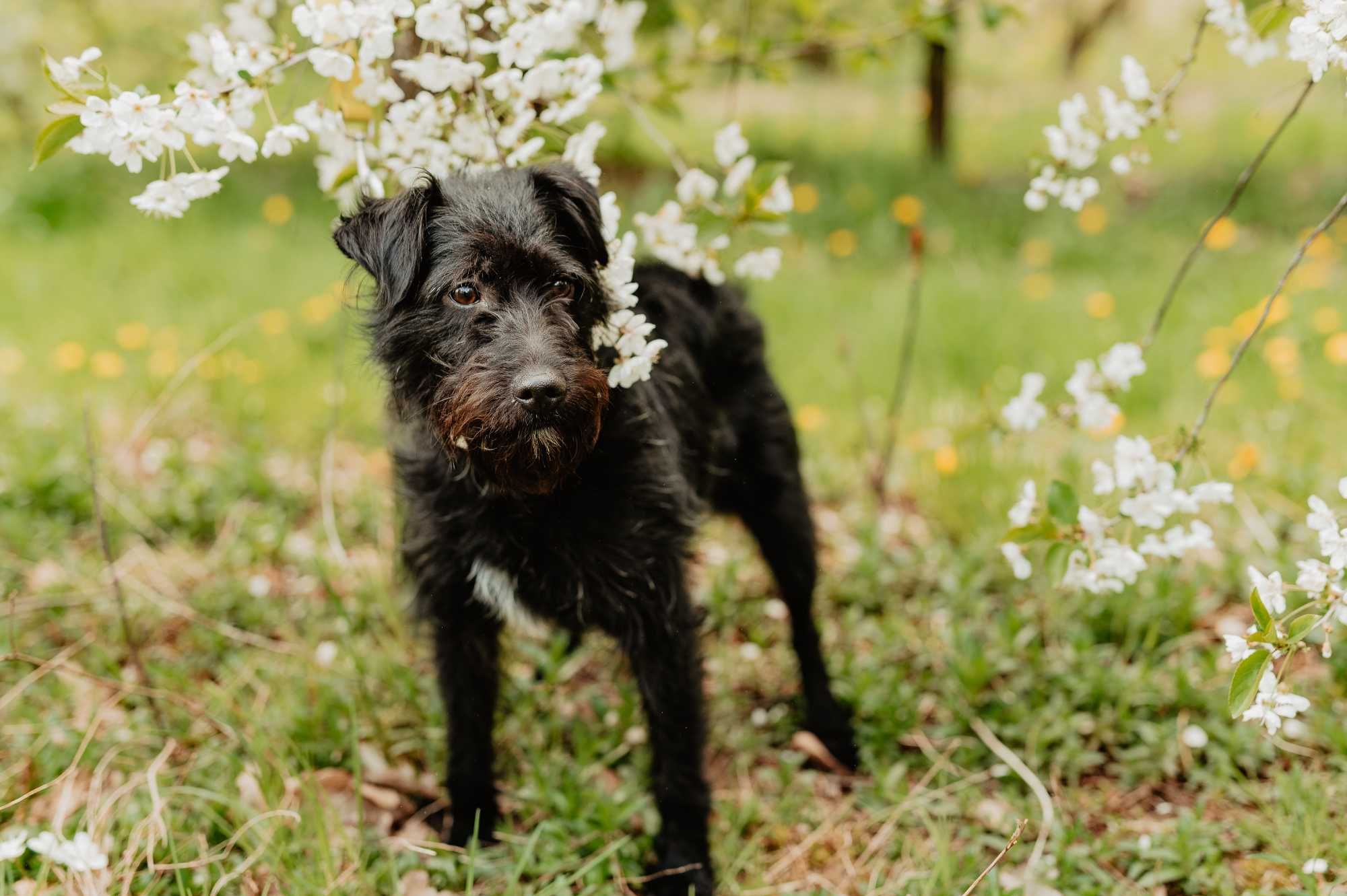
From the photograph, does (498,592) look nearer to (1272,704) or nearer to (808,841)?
(808,841)

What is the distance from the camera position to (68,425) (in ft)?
15.1

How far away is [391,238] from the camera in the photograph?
2.40m

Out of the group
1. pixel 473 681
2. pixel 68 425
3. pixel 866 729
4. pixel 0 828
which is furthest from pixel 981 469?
pixel 68 425

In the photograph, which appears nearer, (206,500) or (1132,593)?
(1132,593)

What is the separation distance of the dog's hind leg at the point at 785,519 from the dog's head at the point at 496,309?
974 millimetres

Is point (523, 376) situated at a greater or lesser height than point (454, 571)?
greater

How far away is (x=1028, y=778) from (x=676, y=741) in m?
1.00

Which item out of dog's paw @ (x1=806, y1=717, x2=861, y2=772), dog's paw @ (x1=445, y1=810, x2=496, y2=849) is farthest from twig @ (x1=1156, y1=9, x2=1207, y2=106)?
dog's paw @ (x1=445, y1=810, x2=496, y2=849)

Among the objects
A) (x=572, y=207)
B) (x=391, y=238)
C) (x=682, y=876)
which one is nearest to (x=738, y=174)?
(x=572, y=207)

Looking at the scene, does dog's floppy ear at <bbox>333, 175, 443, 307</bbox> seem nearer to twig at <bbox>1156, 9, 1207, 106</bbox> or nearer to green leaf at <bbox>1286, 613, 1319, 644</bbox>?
twig at <bbox>1156, 9, 1207, 106</bbox>

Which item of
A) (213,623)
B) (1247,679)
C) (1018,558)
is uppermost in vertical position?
(1247,679)

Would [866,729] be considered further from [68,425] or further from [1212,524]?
[68,425]

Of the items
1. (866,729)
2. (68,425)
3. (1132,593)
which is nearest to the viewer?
(866,729)

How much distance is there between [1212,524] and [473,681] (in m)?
2.87
